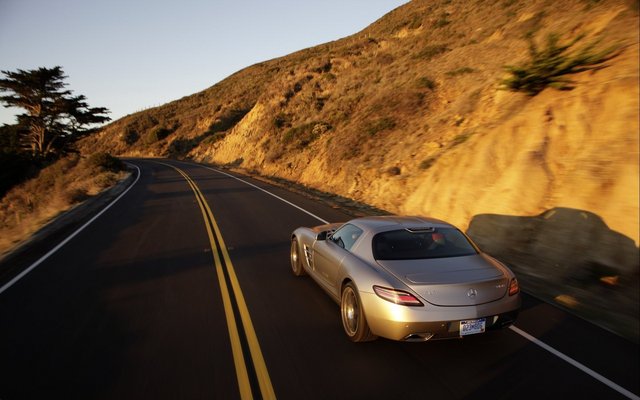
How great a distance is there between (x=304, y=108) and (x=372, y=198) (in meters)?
22.8

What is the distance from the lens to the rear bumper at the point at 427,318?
4152mm

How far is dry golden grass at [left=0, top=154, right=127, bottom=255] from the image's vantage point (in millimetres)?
13328

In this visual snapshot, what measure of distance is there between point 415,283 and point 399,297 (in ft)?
0.74

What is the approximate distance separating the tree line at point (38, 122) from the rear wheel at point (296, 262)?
39.2 meters

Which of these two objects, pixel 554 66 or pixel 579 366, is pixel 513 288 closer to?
pixel 579 366

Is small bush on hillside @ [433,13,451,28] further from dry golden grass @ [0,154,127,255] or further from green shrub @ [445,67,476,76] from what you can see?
dry golden grass @ [0,154,127,255]

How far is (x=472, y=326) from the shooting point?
424 centimetres

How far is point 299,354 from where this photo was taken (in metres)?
4.58

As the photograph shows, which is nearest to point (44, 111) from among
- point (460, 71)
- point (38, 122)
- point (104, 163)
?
point (38, 122)

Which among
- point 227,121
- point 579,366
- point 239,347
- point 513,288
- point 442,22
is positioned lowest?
point 579,366

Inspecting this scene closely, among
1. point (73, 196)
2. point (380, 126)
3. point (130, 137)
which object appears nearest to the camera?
point (73, 196)

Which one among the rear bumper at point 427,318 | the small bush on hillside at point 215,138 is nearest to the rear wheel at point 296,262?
the rear bumper at point 427,318

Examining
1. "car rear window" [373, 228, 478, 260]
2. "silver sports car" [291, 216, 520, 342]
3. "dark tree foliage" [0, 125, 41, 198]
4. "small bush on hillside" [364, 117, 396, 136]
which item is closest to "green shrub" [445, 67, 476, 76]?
"small bush on hillside" [364, 117, 396, 136]

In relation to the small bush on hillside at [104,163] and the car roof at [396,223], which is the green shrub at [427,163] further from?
the small bush on hillside at [104,163]
